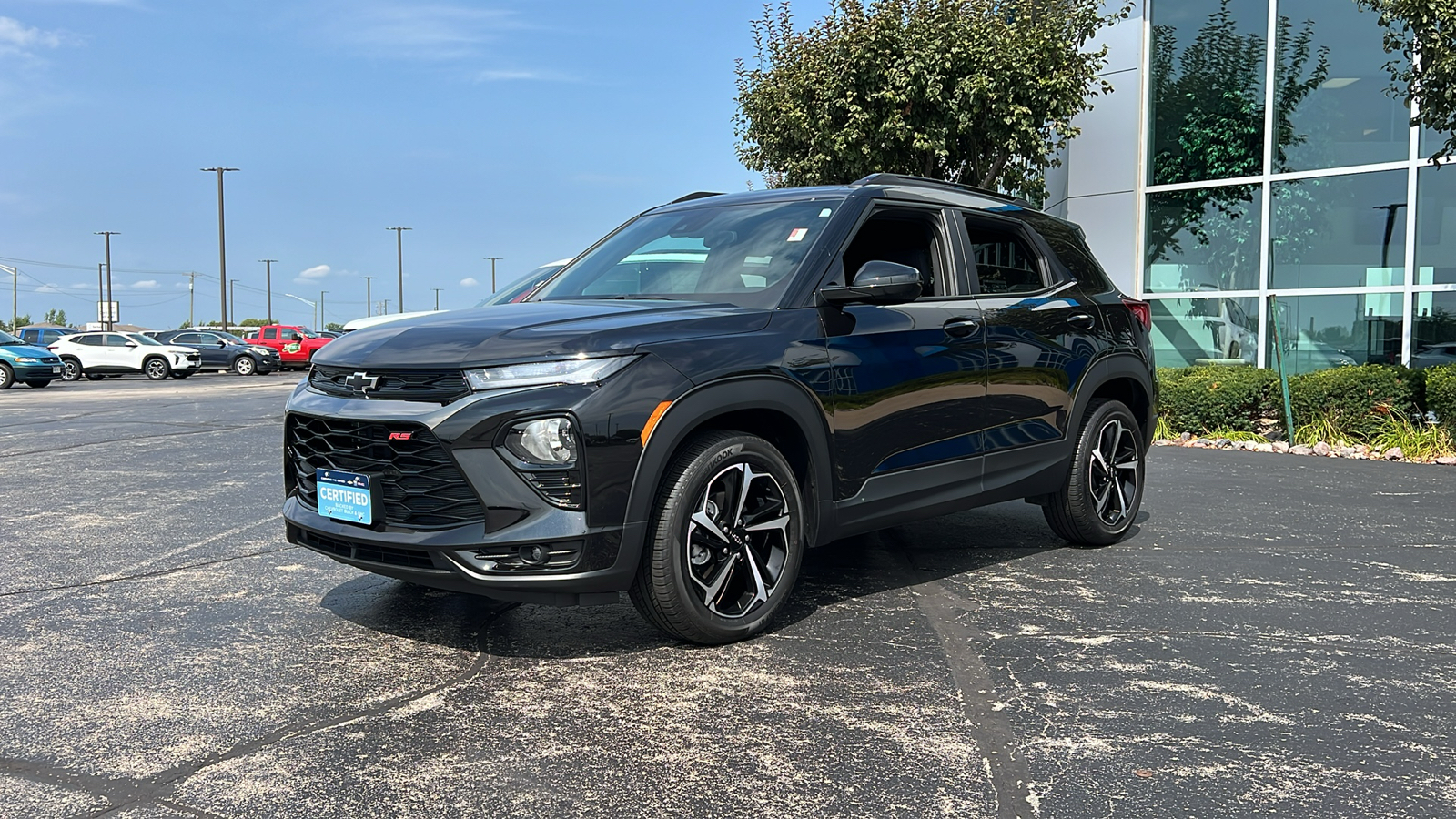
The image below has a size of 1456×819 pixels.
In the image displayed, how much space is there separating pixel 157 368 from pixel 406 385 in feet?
116

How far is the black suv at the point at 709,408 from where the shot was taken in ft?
12.8

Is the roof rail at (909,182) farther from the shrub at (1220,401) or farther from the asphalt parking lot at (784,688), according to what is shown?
the shrub at (1220,401)

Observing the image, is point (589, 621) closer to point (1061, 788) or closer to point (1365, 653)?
point (1061, 788)

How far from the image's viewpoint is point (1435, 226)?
46.1 feet

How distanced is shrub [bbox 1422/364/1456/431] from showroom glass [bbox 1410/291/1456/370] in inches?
109

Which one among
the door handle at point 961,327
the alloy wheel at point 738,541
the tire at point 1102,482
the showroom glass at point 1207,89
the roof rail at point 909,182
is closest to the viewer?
the alloy wheel at point 738,541

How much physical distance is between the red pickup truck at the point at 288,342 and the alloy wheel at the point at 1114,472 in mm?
40313

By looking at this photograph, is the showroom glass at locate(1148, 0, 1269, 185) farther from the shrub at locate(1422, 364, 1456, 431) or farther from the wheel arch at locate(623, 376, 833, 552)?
the wheel arch at locate(623, 376, 833, 552)

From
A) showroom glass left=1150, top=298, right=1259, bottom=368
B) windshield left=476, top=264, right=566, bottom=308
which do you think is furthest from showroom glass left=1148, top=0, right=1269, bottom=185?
windshield left=476, top=264, right=566, bottom=308

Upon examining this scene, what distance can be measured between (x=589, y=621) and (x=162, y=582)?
230 cm

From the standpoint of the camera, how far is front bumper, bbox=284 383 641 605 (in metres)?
3.88

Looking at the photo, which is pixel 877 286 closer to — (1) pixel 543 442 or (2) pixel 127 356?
(1) pixel 543 442

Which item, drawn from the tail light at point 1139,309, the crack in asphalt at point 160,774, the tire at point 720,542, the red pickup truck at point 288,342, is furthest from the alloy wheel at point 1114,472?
the red pickup truck at point 288,342

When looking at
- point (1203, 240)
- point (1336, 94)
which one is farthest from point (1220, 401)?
point (1336, 94)
